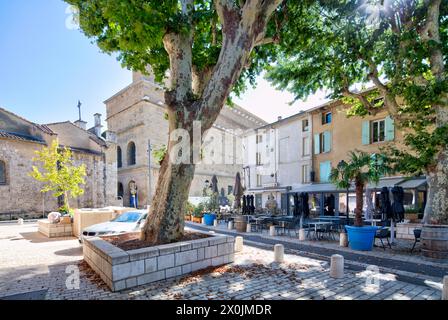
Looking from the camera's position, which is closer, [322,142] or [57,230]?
[57,230]

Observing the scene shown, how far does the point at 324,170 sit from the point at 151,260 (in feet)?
60.7

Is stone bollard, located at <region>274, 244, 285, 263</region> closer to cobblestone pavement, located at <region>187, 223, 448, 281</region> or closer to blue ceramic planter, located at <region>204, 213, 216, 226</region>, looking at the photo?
cobblestone pavement, located at <region>187, 223, 448, 281</region>

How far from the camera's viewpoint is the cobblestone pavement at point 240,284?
469 centimetres

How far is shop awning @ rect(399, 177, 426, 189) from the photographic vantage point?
13.2 meters

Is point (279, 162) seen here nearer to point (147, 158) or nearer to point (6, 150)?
point (147, 158)

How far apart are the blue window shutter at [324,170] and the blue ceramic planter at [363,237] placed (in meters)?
12.5

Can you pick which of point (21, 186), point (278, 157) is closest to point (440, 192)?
point (278, 157)

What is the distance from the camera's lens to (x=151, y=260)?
5.30m

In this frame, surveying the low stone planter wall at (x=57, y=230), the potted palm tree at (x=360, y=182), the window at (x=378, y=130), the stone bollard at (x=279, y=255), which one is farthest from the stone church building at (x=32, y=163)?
the window at (x=378, y=130)

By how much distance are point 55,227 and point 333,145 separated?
18912 mm

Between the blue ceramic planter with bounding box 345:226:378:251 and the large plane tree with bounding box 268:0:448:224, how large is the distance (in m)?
2.44

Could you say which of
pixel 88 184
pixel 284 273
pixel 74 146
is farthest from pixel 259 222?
pixel 74 146

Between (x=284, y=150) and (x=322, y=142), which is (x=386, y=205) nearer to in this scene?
(x=322, y=142)

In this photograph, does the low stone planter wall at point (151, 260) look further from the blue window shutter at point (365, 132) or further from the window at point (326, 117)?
the window at point (326, 117)
